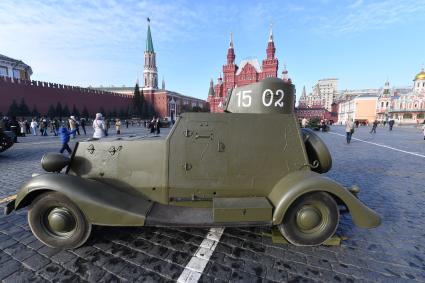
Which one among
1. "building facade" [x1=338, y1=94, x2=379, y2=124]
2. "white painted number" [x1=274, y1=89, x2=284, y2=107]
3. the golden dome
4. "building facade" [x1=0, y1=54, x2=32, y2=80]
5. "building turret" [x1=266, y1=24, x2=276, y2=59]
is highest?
"building turret" [x1=266, y1=24, x2=276, y2=59]

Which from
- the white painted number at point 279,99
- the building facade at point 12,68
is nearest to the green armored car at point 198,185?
the white painted number at point 279,99

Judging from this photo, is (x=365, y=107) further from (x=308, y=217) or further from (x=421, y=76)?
(x=308, y=217)

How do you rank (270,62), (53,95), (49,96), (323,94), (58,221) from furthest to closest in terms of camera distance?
(323,94) < (270,62) < (53,95) < (49,96) < (58,221)

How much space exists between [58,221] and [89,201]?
20.8 inches

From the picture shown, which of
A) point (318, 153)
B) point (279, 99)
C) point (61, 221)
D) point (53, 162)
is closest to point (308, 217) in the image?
point (318, 153)

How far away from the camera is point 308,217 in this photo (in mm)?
2715

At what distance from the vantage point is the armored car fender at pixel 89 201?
2543mm

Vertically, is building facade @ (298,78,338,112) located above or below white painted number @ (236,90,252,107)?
above

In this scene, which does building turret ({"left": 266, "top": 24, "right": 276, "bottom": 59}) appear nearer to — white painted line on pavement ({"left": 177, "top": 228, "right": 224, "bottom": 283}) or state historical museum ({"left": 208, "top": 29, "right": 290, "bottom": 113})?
state historical museum ({"left": 208, "top": 29, "right": 290, "bottom": 113})

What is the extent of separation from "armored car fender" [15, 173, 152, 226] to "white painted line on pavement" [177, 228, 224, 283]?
0.77m

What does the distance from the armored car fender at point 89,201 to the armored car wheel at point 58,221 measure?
0.13m

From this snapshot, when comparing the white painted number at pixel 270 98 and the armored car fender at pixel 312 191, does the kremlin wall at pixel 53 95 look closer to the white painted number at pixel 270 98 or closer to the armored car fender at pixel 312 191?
the white painted number at pixel 270 98

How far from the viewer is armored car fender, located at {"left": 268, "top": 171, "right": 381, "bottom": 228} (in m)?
2.62

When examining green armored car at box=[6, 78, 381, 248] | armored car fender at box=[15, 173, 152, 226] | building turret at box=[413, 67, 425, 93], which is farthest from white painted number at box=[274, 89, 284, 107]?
building turret at box=[413, 67, 425, 93]
